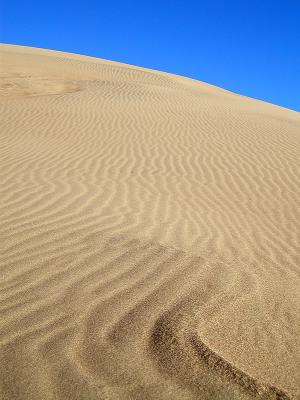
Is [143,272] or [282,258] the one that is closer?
[143,272]

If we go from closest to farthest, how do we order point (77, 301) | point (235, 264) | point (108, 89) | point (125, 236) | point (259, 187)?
point (77, 301), point (235, 264), point (125, 236), point (259, 187), point (108, 89)

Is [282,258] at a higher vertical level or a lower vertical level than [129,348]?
lower

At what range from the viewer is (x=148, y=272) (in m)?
3.24

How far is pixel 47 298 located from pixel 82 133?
877cm

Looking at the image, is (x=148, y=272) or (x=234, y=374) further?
(x=148, y=272)

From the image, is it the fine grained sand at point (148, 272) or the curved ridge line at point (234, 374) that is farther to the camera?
the fine grained sand at point (148, 272)

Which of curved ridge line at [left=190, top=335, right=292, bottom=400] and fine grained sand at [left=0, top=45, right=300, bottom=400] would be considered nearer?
curved ridge line at [left=190, top=335, right=292, bottom=400]

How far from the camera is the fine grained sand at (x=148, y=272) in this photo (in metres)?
2.00

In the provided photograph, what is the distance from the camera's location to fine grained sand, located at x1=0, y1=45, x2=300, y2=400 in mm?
2002

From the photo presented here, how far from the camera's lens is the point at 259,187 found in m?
7.29

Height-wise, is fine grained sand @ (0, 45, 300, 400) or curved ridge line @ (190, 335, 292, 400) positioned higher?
curved ridge line @ (190, 335, 292, 400)

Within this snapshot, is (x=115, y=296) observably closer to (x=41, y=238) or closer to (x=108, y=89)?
(x=41, y=238)

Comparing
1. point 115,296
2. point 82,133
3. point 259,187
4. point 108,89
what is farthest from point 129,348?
point 108,89

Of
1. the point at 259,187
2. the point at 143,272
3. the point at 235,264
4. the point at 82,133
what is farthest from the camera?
the point at 82,133
